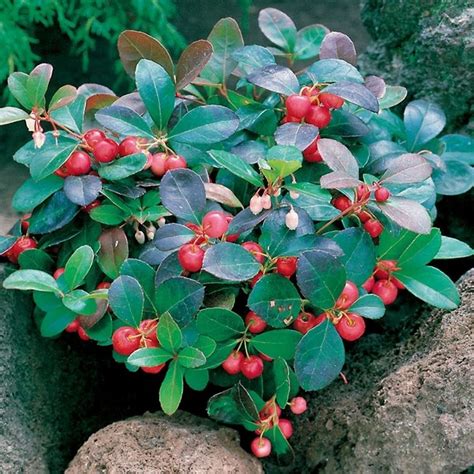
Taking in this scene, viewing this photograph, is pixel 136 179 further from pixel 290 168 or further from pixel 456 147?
pixel 456 147

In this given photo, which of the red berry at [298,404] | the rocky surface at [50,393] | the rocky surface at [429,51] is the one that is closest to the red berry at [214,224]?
the red berry at [298,404]

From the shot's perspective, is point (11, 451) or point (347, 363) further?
point (347, 363)

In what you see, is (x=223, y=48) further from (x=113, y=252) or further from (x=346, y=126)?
(x=113, y=252)

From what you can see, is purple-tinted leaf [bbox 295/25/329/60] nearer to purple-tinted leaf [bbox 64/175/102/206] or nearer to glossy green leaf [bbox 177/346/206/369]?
purple-tinted leaf [bbox 64/175/102/206]

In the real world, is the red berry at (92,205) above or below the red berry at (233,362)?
above

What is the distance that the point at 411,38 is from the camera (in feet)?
6.06

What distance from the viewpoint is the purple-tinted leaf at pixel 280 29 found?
1627 mm

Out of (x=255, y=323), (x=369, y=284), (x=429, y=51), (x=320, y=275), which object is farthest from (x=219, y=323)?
(x=429, y=51)

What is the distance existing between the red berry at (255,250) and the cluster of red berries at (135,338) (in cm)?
20

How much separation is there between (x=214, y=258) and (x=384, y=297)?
359mm

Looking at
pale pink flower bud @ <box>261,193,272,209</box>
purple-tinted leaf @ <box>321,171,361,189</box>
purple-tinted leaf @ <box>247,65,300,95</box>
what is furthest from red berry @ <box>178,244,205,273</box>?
purple-tinted leaf @ <box>247,65,300,95</box>

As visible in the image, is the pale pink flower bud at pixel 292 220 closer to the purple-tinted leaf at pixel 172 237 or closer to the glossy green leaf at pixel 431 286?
the purple-tinted leaf at pixel 172 237

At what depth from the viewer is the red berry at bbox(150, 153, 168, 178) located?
1323 millimetres

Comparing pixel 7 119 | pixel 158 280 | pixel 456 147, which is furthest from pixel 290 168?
pixel 456 147
